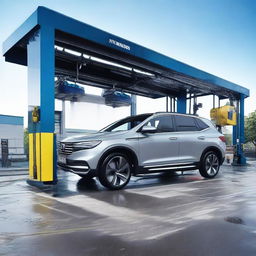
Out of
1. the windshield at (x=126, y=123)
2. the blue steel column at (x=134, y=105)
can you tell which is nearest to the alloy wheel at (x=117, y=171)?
the windshield at (x=126, y=123)

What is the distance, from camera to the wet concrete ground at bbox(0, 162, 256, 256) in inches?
110

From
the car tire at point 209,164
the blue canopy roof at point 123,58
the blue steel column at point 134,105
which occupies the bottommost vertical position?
the car tire at point 209,164

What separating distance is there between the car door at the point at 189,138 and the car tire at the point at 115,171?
1795 mm

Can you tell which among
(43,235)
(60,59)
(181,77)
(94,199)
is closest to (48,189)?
(94,199)

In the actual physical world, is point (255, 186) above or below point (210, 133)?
below

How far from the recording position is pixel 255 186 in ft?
22.2

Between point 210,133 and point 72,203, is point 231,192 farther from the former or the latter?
point 72,203

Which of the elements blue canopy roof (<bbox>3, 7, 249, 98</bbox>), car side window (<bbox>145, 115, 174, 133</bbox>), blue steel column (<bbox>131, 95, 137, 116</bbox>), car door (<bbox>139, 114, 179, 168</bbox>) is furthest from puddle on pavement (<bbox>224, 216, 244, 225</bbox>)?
blue steel column (<bbox>131, 95, 137, 116</bbox>)

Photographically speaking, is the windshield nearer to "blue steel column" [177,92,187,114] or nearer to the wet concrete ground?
the wet concrete ground

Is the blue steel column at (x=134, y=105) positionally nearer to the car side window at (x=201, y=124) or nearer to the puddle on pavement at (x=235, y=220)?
the car side window at (x=201, y=124)

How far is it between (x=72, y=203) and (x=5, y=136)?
31572 mm

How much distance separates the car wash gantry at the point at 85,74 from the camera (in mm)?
6363

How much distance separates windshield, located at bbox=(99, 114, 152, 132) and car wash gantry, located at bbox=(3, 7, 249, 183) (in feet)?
5.25

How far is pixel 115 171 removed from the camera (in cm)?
616
